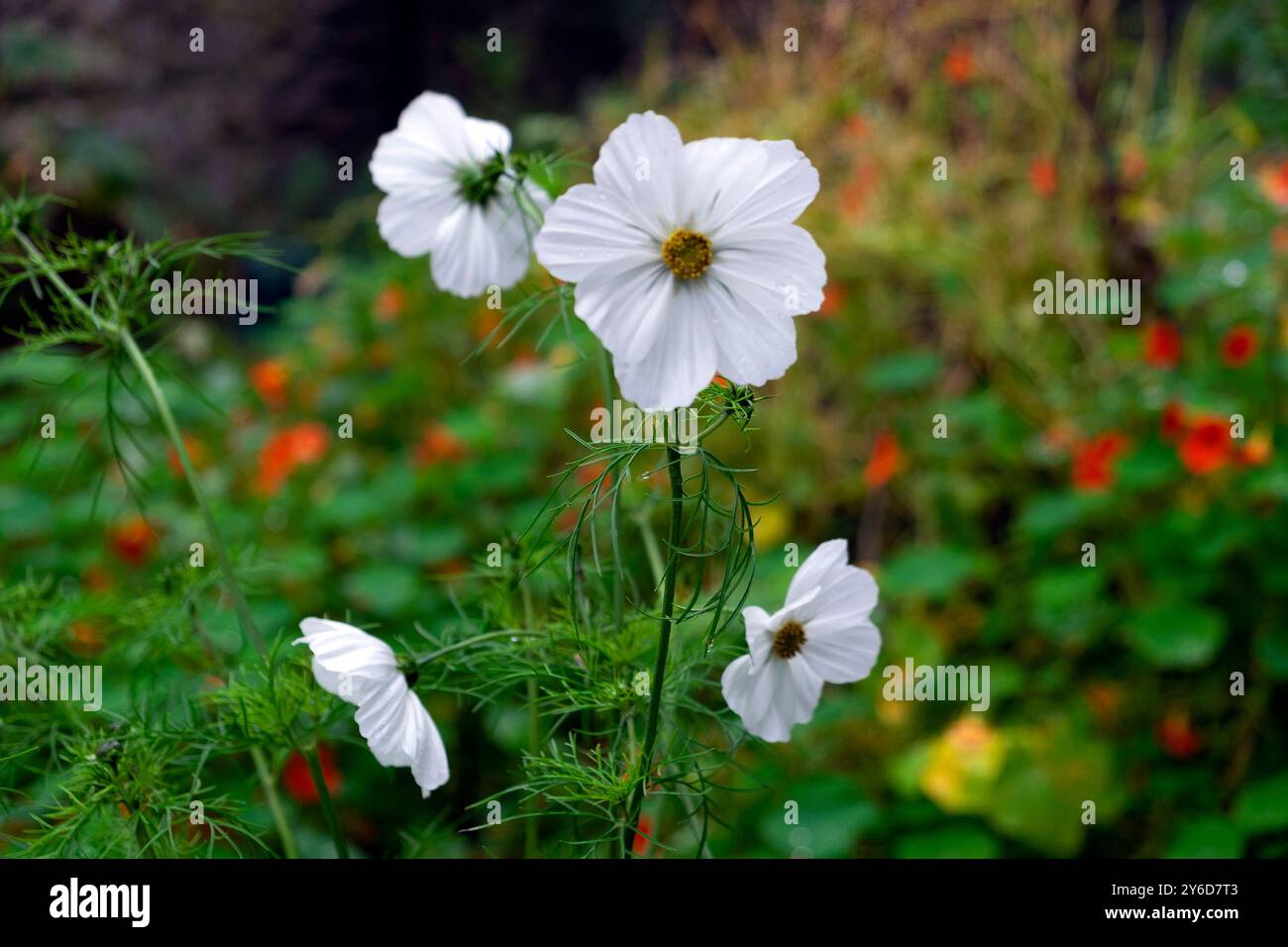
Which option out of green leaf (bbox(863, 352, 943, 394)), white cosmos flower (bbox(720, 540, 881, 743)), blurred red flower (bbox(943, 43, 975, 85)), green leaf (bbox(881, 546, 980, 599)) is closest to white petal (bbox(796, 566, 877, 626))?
white cosmos flower (bbox(720, 540, 881, 743))

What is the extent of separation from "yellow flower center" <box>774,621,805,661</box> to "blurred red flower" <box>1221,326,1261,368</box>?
1.23 metres

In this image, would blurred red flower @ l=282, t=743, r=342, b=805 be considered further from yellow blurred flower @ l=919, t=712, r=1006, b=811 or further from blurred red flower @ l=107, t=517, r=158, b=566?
yellow blurred flower @ l=919, t=712, r=1006, b=811

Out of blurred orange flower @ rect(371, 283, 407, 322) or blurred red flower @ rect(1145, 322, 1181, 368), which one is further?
blurred orange flower @ rect(371, 283, 407, 322)

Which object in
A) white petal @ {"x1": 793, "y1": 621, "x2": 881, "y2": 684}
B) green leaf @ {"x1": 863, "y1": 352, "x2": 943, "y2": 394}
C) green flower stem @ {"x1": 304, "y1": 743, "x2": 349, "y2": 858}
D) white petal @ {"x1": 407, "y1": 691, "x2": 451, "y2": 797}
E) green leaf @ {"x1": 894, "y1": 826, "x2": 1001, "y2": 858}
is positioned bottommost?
green leaf @ {"x1": 894, "y1": 826, "x2": 1001, "y2": 858}

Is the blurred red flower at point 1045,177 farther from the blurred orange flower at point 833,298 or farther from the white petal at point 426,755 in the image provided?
the white petal at point 426,755

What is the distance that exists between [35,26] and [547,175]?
3.49m

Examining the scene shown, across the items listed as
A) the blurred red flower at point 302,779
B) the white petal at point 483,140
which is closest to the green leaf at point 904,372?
the blurred red flower at point 302,779

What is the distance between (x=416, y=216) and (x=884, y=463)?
4.06 feet

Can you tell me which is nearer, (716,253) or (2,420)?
(716,253)

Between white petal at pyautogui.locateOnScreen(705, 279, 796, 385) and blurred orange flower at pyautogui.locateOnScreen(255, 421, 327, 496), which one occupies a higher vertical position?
blurred orange flower at pyautogui.locateOnScreen(255, 421, 327, 496)

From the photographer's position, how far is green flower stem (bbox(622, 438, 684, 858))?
Result: 18.1 inches

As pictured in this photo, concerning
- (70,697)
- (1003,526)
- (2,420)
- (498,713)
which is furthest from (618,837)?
(2,420)

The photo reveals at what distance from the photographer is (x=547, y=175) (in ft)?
2.04

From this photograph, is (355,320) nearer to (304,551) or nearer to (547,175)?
(304,551)
